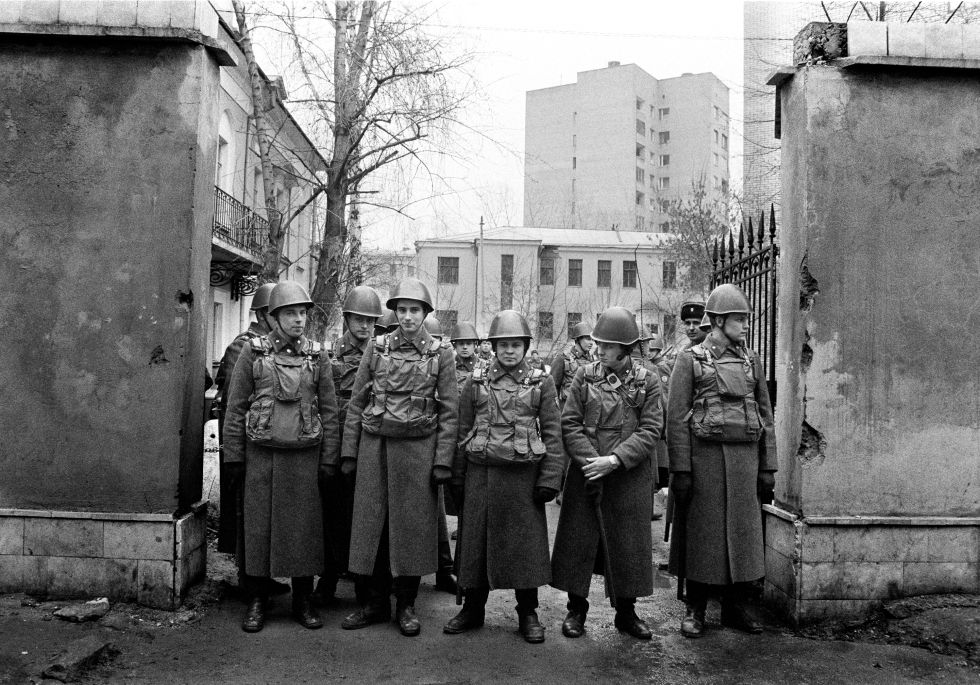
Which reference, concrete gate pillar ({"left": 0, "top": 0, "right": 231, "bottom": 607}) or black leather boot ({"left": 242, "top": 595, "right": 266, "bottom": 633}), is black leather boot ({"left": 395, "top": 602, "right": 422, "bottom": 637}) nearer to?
black leather boot ({"left": 242, "top": 595, "right": 266, "bottom": 633})

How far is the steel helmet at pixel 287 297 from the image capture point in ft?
16.3

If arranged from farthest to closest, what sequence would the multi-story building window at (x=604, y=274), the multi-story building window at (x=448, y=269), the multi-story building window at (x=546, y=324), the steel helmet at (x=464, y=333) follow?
the multi-story building window at (x=604, y=274), the multi-story building window at (x=448, y=269), the multi-story building window at (x=546, y=324), the steel helmet at (x=464, y=333)

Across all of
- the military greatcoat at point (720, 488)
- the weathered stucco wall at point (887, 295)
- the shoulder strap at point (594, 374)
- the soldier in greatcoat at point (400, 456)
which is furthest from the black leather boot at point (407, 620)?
the weathered stucco wall at point (887, 295)

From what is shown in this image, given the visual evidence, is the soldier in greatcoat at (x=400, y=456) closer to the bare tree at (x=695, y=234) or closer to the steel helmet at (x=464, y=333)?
the steel helmet at (x=464, y=333)

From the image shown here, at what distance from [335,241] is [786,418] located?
6.43m

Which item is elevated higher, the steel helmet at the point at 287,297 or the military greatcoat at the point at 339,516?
the steel helmet at the point at 287,297

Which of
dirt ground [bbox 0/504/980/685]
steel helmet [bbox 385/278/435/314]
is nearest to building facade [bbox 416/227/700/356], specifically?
steel helmet [bbox 385/278/435/314]

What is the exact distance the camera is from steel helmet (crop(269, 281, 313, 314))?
497 centimetres

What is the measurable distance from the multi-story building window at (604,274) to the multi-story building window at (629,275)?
791mm

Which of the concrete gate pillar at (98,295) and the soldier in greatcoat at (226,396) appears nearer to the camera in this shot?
the concrete gate pillar at (98,295)

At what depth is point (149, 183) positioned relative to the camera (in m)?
5.07

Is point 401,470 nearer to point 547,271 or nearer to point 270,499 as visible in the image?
point 270,499

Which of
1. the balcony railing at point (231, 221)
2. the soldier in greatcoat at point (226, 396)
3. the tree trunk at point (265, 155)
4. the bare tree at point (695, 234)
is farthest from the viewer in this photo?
the bare tree at point (695, 234)

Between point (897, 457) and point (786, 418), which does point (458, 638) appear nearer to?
point (786, 418)
